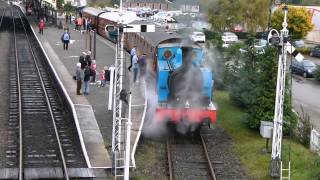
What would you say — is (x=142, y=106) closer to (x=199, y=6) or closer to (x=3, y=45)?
(x=199, y=6)

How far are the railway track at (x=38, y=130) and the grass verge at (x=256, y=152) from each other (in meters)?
4.84

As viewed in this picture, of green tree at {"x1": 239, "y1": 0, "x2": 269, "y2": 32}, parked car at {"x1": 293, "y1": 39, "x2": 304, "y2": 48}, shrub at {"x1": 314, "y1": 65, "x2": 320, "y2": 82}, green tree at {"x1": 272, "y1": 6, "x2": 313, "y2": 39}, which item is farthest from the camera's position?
green tree at {"x1": 272, "y1": 6, "x2": 313, "y2": 39}

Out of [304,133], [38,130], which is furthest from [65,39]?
[304,133]

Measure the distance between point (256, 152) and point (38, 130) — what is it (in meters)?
7.13

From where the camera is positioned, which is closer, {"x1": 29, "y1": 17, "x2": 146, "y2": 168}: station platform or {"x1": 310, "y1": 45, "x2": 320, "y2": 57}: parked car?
{"x1": 29, "y1": 17, "x2": 146, "y2": 168}: station platform

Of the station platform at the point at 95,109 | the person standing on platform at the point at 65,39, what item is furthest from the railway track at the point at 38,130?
the person standing on platform at the point at 65,39

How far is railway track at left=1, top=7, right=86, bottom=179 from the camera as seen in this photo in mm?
15766

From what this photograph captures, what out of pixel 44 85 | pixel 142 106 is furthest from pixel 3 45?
pixel 142 106

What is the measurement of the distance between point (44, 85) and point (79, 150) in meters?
11.0

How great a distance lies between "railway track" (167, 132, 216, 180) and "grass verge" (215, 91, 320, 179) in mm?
1103

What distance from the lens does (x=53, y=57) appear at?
35.2 metres

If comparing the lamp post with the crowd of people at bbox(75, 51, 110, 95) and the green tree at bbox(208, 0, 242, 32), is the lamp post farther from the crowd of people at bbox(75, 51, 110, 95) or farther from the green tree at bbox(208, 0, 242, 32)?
the green tree at bbox(208, 0, 242, 32)

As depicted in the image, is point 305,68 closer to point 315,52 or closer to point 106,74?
point 315,52

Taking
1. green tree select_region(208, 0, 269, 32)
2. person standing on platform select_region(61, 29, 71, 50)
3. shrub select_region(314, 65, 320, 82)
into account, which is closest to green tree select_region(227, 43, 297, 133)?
shrub select_region(314, 65, 320, 82)
